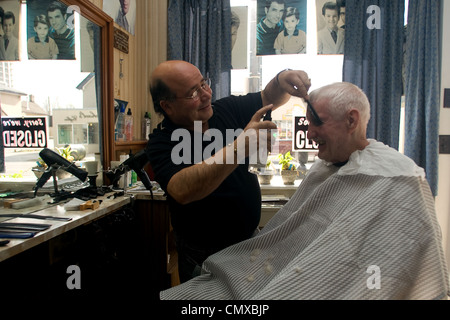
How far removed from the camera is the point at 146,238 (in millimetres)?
2086

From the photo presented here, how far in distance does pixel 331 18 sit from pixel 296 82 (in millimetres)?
1845

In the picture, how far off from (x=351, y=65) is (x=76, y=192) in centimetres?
237

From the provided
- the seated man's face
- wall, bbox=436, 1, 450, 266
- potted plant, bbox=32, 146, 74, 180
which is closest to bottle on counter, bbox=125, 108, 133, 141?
potted plant, bbox=32, 146, 74, 180

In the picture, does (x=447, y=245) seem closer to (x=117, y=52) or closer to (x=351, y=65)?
(x=351, y=65)

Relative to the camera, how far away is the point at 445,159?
2492 mm

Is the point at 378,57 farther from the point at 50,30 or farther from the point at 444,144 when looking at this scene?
the point at 50,30

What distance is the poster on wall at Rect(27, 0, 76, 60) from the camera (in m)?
1.56

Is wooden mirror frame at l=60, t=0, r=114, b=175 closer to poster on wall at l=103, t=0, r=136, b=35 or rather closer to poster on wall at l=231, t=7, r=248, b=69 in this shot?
poster on wall at l=103, t=0, r=136, b=35

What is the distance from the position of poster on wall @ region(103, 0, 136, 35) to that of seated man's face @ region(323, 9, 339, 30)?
1.71m

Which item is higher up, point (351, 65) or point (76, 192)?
point (351, 65)

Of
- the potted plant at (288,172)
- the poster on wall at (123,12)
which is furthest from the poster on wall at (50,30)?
the potted plant at (288,172)

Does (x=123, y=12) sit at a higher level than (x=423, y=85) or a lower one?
higher

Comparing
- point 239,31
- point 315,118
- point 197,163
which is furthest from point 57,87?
point 239,31

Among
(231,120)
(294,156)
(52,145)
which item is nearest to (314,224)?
(231,120)
